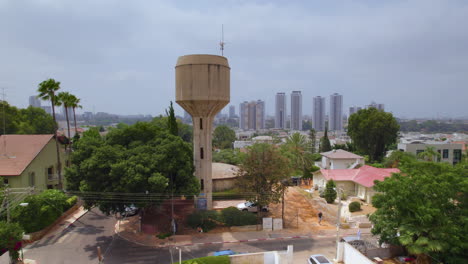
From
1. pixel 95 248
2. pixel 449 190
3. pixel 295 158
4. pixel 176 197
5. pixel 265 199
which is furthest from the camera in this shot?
pixel 295 158

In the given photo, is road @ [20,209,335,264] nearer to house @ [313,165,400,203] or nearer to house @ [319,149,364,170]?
house @ [313,165,400,203]

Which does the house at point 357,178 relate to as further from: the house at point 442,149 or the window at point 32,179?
the window at point 32,179

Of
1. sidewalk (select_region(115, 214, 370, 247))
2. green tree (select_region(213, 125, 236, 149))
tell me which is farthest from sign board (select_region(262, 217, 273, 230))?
green tree (select_region(213, 125, 236, 149))

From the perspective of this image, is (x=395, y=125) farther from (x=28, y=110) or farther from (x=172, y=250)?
(x=28, y=110)

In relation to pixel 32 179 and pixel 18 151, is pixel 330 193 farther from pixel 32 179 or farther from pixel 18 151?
pixel 18 151

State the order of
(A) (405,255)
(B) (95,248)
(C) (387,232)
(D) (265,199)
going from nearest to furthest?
(C) (387,232) → (A) (405,255) → (B) (95,248) → (D) (265,199)

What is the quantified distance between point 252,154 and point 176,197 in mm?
8770

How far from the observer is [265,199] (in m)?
31.2

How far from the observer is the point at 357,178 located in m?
41.1

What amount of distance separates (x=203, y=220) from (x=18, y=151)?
2347 centimetres

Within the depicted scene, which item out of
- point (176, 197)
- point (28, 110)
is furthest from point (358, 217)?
point (28, 110)

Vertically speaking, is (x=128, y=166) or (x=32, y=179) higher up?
(x=128, y=166)

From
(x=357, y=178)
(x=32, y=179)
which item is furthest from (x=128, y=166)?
(x=357, y=178)

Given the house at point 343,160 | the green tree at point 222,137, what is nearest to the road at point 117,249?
the house at point 343,160
